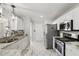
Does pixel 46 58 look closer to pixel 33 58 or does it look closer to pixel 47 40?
pixel 33 58

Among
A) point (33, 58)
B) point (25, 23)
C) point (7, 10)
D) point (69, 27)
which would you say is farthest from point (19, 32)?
point (33, 58)

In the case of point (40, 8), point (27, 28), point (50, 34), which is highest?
point (40, 8)

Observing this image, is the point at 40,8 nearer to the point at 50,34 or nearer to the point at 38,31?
the point at 50,34

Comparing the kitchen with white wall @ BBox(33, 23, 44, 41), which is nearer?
the kitchen

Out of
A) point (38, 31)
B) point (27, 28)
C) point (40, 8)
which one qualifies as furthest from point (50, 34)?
point (38, 31)

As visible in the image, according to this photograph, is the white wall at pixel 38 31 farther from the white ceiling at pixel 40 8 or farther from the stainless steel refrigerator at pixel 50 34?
the white ceiling at pixel 40 8

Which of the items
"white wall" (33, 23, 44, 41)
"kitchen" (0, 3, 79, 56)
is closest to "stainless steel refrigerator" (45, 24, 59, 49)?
"kitchen" (0, 3, 79, 56)

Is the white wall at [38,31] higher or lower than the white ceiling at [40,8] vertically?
lower

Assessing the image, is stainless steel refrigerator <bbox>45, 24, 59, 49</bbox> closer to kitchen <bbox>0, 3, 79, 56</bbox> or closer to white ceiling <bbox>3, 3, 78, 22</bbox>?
kitchen <bbox>0, 3, 79, 56</bbox>

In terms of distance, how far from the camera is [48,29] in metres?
4.66

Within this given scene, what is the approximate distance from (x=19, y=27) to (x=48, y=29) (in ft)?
6.01

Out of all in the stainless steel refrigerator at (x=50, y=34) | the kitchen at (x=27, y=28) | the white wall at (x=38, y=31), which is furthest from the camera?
the white wall at (x=38, y=31)

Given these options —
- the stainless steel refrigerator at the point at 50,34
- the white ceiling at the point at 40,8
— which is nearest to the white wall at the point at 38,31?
the stainless steel refrigerator at the point at 50,34

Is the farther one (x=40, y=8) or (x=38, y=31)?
(x=38, y=31)
